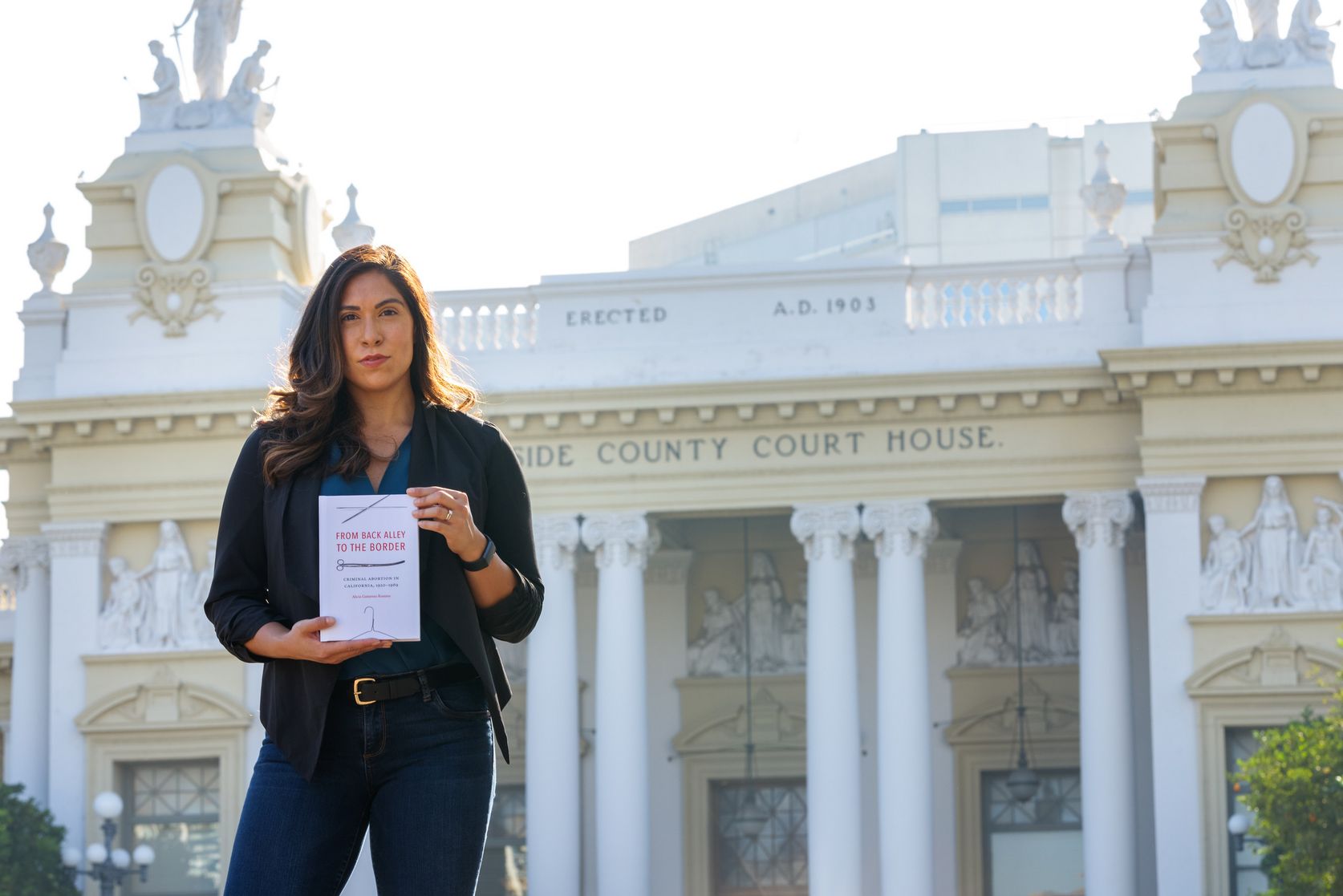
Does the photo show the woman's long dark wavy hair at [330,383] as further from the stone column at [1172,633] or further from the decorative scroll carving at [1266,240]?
the decorative scroll carving at [1266,240]

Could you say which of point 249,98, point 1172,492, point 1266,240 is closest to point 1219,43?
point 1266,240

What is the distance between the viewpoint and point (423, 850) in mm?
4320

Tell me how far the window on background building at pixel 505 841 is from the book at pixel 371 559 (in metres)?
25.3

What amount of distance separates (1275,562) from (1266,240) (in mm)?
3782

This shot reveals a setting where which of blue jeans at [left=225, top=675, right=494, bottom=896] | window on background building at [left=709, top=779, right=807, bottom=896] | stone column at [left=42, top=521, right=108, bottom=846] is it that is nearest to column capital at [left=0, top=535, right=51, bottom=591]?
stone column at [left=42, top=521, right=108, bottom=846]

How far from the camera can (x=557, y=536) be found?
26.9m

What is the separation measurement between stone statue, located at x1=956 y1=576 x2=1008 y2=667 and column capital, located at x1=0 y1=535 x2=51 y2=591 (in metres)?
12.1

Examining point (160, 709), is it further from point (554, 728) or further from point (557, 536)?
point (557, 536)

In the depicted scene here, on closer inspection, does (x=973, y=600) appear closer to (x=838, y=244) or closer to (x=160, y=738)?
(x=160, y=738)

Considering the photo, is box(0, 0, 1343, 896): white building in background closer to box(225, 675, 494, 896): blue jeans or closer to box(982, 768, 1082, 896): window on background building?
box(982, 768, 1082, 896): window on background building

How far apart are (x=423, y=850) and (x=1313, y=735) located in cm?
1900

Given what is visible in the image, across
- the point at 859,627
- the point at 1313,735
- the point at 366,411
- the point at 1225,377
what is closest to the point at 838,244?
the point at 859,627

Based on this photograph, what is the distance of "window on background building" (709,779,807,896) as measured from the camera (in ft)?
96.4

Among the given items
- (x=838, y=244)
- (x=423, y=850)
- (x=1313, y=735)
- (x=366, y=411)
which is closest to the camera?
(x=423, y=850)
